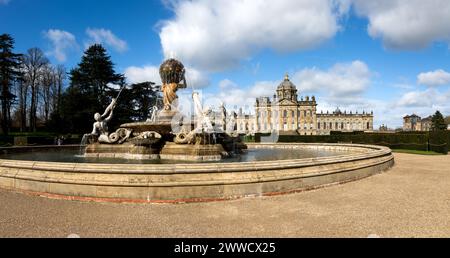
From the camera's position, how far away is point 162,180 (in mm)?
7758

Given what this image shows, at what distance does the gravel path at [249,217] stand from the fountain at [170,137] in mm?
5878

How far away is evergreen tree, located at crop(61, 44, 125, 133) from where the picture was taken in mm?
42438

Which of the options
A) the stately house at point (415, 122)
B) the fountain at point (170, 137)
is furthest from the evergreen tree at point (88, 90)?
the stately house at point (415, 122)

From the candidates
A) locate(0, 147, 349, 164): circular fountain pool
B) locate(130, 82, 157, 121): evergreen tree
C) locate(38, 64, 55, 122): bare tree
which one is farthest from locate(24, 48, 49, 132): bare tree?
locate(0, 147, 349, 164): circular fountain pool

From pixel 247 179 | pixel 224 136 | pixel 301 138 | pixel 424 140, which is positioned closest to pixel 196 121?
pixel 224 136

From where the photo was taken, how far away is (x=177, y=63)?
17.2 m

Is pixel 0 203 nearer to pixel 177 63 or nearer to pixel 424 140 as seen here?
pixel 177 63

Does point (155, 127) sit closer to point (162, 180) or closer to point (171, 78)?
point (171, 78)

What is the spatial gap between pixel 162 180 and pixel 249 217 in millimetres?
2513

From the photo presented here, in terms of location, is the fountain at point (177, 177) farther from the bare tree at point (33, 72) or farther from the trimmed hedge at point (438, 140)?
the bare tree at point (33, 72)

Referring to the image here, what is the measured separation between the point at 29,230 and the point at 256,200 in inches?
192

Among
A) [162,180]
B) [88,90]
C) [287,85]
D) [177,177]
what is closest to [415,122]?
[287,85]

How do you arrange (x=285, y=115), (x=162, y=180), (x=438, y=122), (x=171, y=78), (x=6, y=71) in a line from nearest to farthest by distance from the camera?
(x=162, y=180), (x=171, y=78), (x=6, y=71), (x=438, y=122), (x=285, y=115)

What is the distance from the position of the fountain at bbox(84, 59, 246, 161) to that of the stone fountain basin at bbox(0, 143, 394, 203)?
16.7 ft
